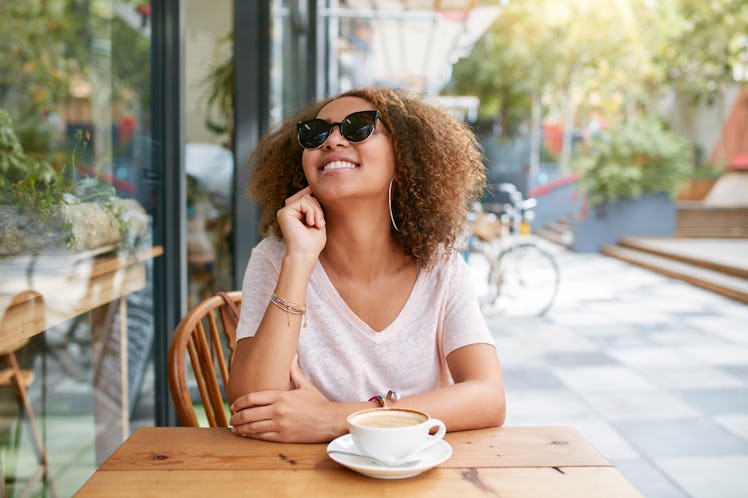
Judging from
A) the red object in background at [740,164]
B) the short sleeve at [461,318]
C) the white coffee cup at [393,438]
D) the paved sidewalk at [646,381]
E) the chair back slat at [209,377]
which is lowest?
the paved sidewalk at [646,381]

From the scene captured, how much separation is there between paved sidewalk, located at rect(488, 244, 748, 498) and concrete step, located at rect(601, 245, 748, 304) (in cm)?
18

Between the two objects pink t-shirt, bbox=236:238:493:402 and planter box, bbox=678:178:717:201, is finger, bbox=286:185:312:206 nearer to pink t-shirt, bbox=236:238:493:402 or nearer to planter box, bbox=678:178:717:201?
pink t-shirt, bbox=236:238:493:402

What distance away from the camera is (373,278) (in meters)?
1.84

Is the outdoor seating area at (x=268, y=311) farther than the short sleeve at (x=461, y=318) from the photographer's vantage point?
No

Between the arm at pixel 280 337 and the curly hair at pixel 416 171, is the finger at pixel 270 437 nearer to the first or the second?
the arm at pixel 280 337

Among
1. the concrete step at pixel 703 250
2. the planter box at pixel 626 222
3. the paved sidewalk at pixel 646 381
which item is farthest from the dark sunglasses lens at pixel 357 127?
the planter box at pixel 626 222

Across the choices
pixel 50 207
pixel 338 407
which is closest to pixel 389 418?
pixel 338 407

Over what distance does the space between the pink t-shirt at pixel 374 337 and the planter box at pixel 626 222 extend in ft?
40.8

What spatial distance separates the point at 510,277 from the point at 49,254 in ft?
22.7

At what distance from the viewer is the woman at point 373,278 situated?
160cm

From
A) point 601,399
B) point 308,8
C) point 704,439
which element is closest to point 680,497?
point 704,439

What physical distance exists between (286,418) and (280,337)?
A: 10.9 inches

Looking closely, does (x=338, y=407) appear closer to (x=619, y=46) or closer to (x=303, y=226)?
(x=303, y=226)

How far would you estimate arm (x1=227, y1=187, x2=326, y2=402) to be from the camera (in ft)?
5.17
